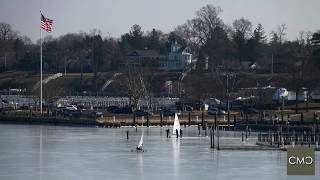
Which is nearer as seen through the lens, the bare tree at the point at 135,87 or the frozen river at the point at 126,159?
the frozen river at the point at 126,159

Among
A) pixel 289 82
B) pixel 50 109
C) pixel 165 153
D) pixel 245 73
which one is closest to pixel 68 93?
pixel 245 73

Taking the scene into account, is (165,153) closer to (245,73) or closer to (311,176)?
(311,176)

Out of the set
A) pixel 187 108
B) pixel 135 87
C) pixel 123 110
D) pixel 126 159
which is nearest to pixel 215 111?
pixel 187 108

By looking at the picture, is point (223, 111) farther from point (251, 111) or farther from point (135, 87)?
point (135, 87)

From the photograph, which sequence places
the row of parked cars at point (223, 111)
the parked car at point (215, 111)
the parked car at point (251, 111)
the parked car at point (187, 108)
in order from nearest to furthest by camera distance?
the parked car at point (251, 111)
the row of parked cars at point (223, 111)
the parked car at point (215, 111)
the parked car at point (187, 108)

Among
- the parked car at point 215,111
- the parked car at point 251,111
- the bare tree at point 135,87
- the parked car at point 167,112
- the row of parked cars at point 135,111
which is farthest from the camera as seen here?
the bare tree at point 135,87

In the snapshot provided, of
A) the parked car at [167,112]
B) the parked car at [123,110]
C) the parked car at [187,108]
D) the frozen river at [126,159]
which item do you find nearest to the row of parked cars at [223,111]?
the parked car at [187,108]

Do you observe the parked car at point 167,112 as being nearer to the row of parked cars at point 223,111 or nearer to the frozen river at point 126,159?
the row of parked cars at point 223,111

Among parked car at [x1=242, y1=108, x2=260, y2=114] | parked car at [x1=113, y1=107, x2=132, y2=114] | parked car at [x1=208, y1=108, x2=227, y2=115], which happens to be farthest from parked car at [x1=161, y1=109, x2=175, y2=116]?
parked car at [x1=242, y1=108, x2=260, y2=114]

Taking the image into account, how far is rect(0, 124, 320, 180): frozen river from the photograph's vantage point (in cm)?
6606

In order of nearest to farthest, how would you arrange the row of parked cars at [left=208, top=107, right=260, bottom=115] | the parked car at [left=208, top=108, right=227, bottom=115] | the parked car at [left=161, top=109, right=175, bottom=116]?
the row of parked cars at [left=208, top=107, right=260, bottom=115] → the parked car at [left=208, top=108, right=227, bottom=115] → the parked car at [left=161, top=109, right=175, bottom=116]

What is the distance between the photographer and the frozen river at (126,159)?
217 feet

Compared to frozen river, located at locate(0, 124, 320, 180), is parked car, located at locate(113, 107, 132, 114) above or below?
above

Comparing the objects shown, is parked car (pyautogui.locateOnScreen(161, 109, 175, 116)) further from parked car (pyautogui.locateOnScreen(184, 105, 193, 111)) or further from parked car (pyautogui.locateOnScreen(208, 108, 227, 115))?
parked car (pyautogui.locateOnScreen(184, 105, 193, 111))
